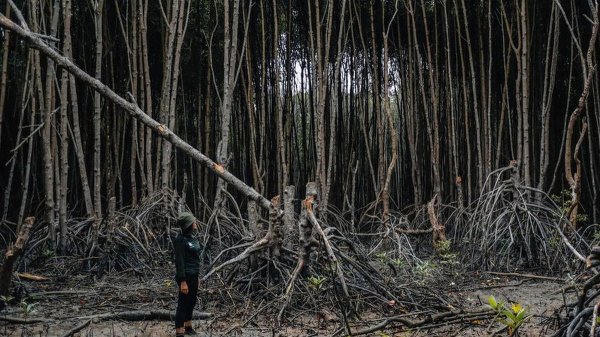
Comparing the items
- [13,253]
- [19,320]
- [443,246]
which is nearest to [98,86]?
[13,253]

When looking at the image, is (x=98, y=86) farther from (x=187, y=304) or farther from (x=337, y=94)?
(x=337, y=94)

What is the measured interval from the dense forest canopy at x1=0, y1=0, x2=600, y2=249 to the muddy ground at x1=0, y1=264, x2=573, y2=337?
6.88 ft

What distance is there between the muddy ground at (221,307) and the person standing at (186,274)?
0.76 ft

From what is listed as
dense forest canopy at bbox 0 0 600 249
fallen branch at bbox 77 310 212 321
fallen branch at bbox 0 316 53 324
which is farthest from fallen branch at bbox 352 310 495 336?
dense forest canopy at bbox 0 0 600 249

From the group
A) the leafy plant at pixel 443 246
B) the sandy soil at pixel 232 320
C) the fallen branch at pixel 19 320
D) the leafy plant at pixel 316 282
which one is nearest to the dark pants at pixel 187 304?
the sandy soil at pixel 232 320

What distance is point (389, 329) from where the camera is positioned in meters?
4.76

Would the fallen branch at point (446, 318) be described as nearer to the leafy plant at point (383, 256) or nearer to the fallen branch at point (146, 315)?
the leafy plant at point (383, 256)

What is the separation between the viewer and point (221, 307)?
5699 millimetres

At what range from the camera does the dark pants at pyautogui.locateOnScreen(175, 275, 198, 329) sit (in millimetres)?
4754

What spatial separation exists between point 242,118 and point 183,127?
1.44 metres

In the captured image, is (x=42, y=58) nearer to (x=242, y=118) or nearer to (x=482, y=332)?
(x=242, y=118)

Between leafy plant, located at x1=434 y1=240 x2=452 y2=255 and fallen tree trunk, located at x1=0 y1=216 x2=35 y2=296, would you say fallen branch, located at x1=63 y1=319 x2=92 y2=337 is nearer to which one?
fallen tree trunk, located at x1=0 y1=216 x2=35 y2=296

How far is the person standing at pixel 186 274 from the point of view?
188 inches

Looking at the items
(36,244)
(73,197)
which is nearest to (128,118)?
(73,197)
